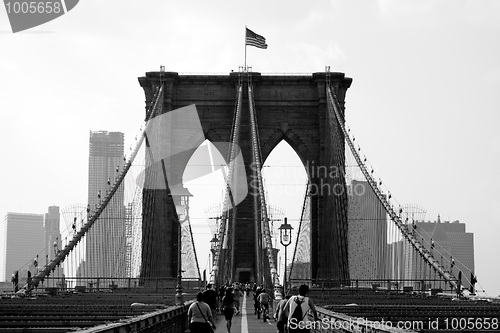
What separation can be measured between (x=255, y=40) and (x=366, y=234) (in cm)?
1588

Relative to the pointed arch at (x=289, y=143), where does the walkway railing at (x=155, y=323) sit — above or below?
below

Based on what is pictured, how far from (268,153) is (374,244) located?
41.0 feet

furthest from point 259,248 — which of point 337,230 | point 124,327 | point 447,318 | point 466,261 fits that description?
point 466,261

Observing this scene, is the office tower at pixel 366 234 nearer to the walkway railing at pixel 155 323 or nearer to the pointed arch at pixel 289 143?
the pointed arch at pixel 289 143

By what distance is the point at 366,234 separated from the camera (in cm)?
5678

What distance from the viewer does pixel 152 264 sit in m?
58.1

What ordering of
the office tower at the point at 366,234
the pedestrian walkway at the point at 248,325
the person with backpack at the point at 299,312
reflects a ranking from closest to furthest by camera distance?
the person with backpack at the point at 299,312
the pedestrian walkway at the point at 248,325
the office tower at the point at 366,234

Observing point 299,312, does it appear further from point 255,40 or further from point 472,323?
point 255,40

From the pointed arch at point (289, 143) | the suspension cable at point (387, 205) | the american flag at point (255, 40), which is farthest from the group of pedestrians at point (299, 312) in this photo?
the american flag at point (255, 40)

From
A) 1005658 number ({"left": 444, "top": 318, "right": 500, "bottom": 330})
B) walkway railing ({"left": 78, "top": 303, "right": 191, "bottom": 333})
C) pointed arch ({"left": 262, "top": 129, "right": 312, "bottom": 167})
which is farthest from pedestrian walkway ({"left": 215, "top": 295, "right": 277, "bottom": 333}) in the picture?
pointed arch ({"left": 262, "top": 129, "right": 312, "bottom": 167})

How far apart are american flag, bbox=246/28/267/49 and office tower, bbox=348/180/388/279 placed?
11679mm

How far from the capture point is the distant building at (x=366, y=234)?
51.9 m

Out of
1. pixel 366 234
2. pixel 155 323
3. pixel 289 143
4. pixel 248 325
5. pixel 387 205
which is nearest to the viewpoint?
pixel 155 323

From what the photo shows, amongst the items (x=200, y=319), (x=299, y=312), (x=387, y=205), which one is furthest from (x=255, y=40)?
(x=299, y=312)
